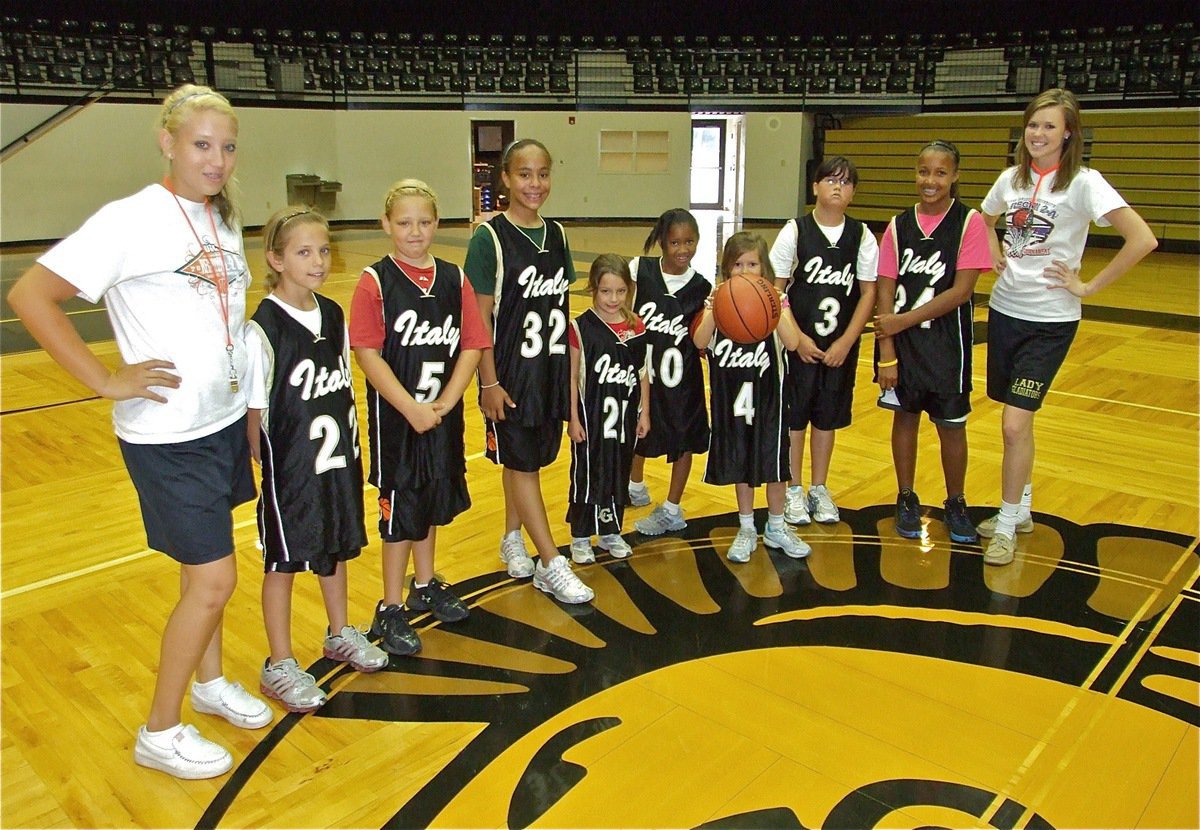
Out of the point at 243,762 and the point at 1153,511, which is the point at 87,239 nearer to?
the point at 243,762

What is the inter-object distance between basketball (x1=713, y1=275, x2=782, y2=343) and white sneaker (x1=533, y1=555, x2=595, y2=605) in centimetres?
97

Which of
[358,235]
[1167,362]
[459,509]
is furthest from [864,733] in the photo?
[358,235]

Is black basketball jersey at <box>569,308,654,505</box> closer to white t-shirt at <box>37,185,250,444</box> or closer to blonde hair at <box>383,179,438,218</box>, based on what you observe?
blonde hair at <box>383,179,438,218</box>

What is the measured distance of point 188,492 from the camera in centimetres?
213

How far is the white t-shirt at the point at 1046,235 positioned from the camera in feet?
10.4

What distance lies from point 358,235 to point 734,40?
26.3 feet

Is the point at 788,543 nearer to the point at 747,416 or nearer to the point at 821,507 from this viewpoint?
the point at 821,507

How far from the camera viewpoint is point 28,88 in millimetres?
14188

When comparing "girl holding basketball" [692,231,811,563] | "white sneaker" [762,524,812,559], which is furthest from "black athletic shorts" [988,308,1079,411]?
"white sneaker" [762,524,812,559]

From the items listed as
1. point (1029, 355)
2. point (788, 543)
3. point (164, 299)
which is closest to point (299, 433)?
point (164, 299)

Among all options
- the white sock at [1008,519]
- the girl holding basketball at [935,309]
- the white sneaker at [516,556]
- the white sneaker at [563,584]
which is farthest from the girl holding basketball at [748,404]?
the white sock at [1008,519]

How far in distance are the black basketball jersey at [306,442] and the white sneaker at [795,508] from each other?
6.32ft

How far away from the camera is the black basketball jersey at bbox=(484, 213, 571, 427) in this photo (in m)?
2.99

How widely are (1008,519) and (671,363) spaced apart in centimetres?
141
